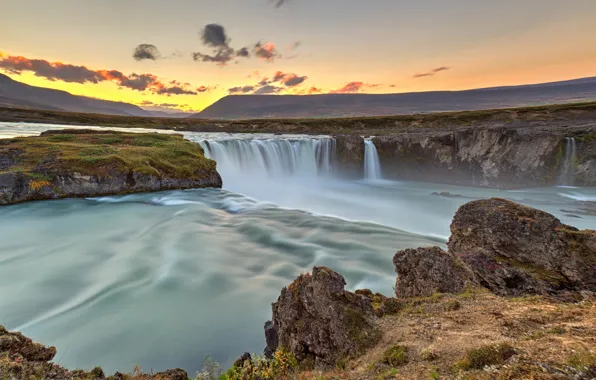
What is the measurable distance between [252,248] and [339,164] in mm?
28573

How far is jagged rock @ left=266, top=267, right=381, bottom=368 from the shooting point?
4.71 meters

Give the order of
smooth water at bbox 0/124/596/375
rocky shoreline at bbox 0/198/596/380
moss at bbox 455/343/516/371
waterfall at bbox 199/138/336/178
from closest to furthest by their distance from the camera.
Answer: moss at bbox 455/343/516/371, rocky shoreline at bbox 0/198/596/380, smooth water at bbox 0/124/596/375, waterfall at bbox 199/138/336/178

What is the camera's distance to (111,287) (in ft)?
35.1

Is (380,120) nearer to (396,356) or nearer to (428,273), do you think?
(428,273)

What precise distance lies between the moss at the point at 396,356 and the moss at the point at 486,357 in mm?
693

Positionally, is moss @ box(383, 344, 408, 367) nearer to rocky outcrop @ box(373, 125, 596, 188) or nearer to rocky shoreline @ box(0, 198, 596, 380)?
rocky shoreline @ box(0, 198, 596, 380)

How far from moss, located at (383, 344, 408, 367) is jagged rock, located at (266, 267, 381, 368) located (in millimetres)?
650

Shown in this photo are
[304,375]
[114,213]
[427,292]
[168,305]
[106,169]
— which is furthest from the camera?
[106,169]

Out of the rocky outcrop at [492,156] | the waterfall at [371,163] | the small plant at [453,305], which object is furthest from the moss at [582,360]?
the waterfall at [371,163]

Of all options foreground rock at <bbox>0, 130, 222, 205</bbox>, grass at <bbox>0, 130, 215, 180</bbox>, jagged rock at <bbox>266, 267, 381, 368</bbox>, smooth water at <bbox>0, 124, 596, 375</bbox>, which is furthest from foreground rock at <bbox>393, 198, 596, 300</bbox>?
grass at <bbox>0, 130, 215, 180</bbox>

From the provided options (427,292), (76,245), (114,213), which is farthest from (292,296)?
(114,213)

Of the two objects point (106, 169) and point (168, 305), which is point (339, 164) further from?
point (168, 305)

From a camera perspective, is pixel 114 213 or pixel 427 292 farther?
pixel 114 213

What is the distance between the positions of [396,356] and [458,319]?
152cm
